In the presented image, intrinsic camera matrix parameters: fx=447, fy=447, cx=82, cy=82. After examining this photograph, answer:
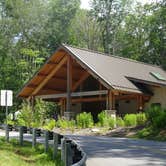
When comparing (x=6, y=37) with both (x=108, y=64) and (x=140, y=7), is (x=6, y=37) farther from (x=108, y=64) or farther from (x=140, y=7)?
(x=108, y=64)

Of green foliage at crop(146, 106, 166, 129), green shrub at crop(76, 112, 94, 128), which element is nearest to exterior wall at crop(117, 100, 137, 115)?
green shrub at crop(76, 112, 94, 128)

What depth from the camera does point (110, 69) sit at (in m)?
35.7

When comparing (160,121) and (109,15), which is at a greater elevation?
(109,15)

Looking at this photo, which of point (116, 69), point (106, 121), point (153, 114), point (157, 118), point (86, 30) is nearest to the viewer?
point (157, 118)

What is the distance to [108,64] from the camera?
122ft

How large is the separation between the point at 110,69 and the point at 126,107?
5.25 m

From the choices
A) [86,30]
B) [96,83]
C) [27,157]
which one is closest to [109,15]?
[86,30]

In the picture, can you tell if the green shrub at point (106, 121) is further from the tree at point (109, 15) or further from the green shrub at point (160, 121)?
the tree at point (109, 15)

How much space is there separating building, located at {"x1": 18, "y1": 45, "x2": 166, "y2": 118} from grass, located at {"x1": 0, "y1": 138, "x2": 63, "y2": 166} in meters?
14.6

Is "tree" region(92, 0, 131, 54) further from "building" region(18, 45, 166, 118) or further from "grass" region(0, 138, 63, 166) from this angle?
"grass" region(0, 138, 63, 166)

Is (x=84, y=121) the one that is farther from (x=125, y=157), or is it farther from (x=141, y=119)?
(x=125, y=157)

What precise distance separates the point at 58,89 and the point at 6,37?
68.5 ft

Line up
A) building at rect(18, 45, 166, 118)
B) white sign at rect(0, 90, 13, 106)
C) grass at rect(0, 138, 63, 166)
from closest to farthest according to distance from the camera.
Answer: grass at rect(0, 138, 63, 166) < white sign at rect(0, 90, 13, 106) < building at rect(18, 45, 166, 118)

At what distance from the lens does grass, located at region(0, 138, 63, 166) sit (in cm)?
1354
